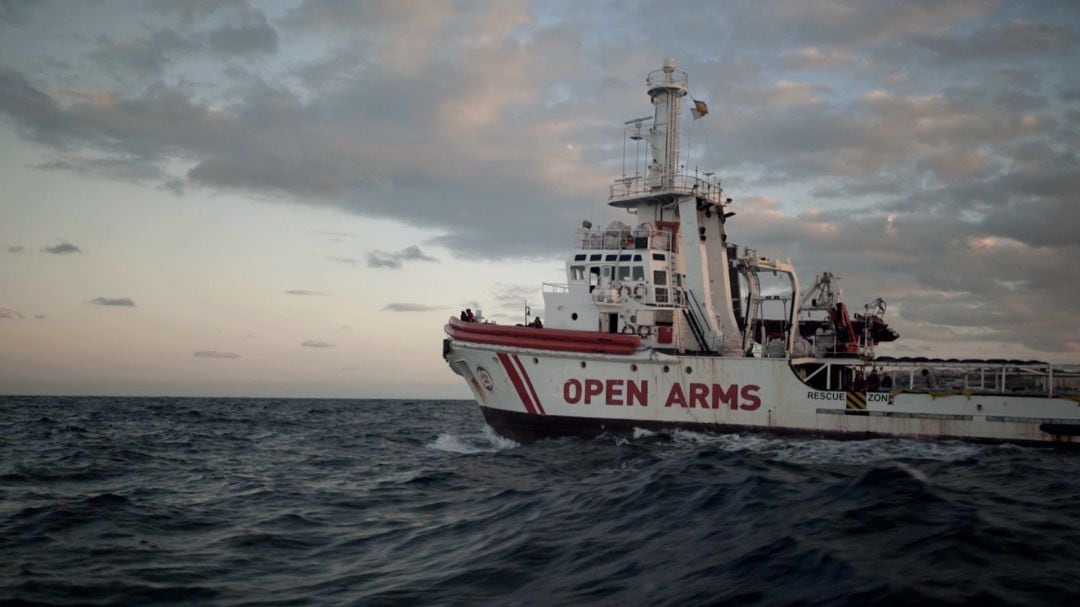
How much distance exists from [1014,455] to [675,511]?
12.3 m

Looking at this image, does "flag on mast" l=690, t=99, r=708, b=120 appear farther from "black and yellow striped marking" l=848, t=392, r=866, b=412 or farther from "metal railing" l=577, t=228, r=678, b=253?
"black and yellow striped marking" l=848, t=392, r=866, b=412

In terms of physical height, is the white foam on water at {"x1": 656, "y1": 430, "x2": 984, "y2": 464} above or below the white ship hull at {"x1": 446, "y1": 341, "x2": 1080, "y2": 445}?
below

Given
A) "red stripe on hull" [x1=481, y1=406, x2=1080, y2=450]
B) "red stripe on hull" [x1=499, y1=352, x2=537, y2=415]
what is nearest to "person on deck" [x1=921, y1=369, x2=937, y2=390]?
"red stripe on hull" [x1=481, y1=406, x2=1080, y2=450]

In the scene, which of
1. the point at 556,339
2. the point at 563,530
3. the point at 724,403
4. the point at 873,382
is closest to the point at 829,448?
the point at 724,403

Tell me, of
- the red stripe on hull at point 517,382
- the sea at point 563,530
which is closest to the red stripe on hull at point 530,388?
the red stripe on hull at point 517,382

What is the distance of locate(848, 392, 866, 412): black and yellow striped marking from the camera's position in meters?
22.2

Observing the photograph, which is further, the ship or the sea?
the ship

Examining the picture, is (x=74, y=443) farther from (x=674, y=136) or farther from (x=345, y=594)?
(x=674, y=136)

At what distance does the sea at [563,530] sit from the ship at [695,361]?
8.30ft

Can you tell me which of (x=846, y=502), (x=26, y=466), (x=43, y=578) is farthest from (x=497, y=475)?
(x=26, y=466)

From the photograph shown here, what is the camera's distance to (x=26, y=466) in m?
18.7

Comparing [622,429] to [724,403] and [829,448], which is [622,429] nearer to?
[724,403]

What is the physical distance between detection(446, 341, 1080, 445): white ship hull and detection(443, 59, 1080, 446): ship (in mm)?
37

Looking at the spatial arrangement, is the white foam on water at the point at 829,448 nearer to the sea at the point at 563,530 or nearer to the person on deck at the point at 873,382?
the sea at the point at 563,530
